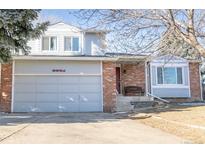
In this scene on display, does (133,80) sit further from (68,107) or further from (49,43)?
(49,43)

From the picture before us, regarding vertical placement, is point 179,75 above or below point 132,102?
above

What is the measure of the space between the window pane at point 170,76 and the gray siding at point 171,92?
559 mm

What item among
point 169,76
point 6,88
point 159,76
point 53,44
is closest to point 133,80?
point 159,76

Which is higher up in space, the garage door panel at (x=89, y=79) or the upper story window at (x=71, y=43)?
the upper story window at (x=71, y=43)

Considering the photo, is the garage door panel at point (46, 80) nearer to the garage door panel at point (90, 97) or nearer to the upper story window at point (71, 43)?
the garage door panel at point (90, 97)

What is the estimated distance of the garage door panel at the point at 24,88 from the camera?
671 inches

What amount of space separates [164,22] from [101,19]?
1.99m

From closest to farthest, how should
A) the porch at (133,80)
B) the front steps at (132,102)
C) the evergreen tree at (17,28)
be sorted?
the evergreen tree at (17,28)
the front steps at (132,102)
the porch at (133,80)

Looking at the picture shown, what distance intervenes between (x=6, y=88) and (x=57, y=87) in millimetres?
2621

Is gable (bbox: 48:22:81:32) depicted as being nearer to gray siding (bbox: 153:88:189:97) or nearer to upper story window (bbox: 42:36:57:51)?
upper story window (bbox: 42:36:57:51)

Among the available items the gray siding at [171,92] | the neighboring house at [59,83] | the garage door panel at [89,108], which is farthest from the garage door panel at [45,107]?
the gray siding at [171,92]

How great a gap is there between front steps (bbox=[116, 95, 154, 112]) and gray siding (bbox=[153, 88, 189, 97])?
5.90ft

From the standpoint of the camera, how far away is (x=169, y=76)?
72.0ft

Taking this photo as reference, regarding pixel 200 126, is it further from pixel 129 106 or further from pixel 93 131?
pixel 129 106
